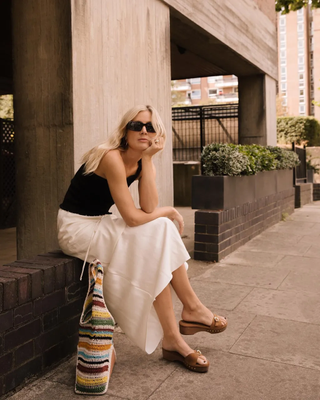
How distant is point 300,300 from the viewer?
3.93 metres

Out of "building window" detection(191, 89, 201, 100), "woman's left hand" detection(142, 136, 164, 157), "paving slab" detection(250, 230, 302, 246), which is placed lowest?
"paving slab" detection(250, 230, 302, 246)

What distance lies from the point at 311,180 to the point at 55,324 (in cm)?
1267

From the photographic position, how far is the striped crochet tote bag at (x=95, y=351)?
232cm

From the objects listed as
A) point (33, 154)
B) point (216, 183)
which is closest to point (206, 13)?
point (216, 183)

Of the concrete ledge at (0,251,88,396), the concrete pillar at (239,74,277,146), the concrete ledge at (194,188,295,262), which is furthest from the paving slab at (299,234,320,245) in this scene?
the concrete ledge at (0,251,88,396)

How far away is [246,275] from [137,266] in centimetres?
248

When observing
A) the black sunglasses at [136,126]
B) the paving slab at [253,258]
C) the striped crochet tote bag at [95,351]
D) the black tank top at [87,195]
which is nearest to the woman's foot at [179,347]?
the striped crochet tote bag at [95,351]

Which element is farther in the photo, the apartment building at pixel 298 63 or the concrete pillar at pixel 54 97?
the apartment building at pixel 298 63

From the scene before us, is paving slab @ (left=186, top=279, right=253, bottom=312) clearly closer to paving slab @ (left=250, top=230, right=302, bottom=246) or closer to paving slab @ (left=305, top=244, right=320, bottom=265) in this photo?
paving slab @ (left=305, top=244, right=320, bottom=265)

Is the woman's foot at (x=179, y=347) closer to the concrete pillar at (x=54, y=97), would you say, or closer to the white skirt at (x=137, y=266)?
the white skirt at (x=137, y=266)

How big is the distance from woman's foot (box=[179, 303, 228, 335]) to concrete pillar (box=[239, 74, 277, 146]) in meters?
7.47

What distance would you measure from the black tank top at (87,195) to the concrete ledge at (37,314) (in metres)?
0.32

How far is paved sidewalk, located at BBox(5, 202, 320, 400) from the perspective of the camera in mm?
2354

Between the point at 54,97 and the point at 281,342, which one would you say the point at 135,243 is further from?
the point at 54,97
